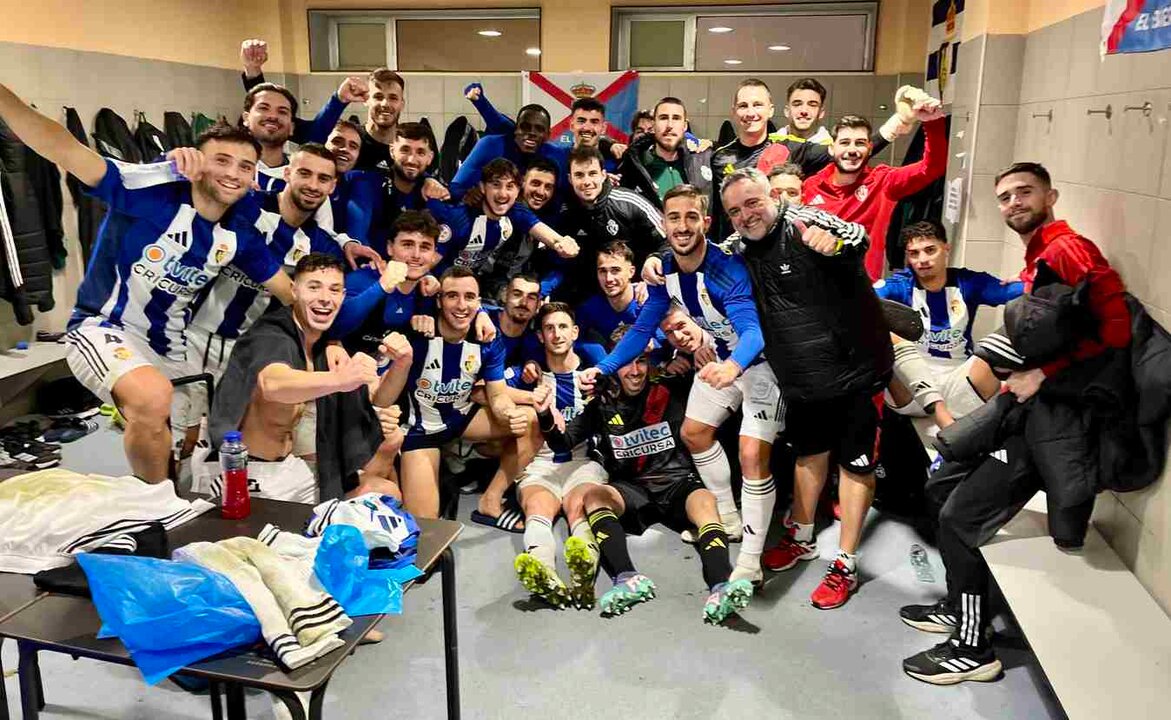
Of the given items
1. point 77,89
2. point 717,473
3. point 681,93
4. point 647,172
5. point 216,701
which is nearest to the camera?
point 216,701

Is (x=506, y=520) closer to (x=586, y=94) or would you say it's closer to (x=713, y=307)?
(x=713, y=307)

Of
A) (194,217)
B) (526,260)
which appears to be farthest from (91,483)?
(526,260)

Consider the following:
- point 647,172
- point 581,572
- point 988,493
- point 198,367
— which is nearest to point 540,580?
point 581,572

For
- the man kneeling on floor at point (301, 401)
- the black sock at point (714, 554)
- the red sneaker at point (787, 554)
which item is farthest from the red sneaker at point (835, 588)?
the man kneeling on floor at point (301, 401)

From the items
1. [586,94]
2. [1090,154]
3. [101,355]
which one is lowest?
[101,355]

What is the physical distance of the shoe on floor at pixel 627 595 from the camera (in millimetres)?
2971

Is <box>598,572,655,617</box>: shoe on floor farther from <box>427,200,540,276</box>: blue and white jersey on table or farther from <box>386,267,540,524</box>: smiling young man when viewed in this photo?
<box>427,200,540,276</box>: blue and white jersey on table

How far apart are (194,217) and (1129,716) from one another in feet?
9.72

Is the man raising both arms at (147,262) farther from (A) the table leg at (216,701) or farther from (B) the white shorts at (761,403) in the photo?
(B) the white shorts at (761,403)

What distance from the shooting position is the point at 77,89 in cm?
514

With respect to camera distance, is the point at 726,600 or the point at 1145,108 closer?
the point at 1145,108

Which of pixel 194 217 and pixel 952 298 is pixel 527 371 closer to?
pixel 194 217

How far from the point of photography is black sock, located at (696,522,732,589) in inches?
120

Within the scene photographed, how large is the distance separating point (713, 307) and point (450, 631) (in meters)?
1.56
